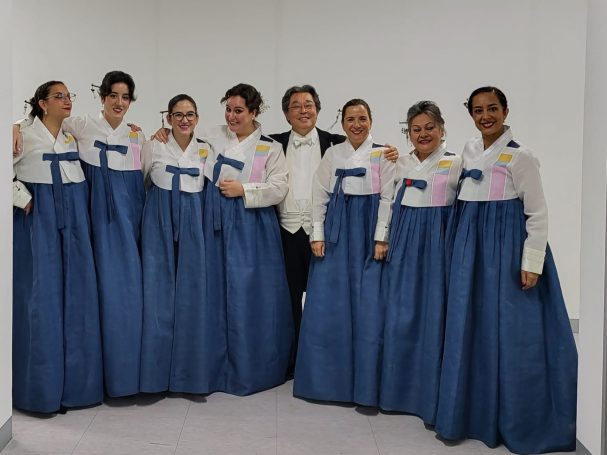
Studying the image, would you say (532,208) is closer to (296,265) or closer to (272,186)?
(272,186)

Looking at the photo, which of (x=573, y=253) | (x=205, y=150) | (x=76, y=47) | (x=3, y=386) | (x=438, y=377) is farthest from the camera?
(x=573, y=253)

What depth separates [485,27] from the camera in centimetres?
581

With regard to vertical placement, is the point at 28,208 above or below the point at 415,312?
above

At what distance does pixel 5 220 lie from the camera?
3.27m

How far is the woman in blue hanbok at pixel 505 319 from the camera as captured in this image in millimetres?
3219

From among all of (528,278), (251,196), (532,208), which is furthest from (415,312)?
(251,196)

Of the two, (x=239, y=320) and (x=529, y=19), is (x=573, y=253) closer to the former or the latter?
(x=529, y=19)

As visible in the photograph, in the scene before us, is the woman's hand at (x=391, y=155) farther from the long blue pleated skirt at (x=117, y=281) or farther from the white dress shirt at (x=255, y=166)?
the long blue pleated skirt at (x=117, y=281)

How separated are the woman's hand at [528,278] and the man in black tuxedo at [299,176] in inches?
49.9

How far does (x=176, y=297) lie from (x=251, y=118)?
1.04 metres


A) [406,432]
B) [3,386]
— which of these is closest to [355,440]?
[406,432]

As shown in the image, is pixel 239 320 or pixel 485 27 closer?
pixel 239 320

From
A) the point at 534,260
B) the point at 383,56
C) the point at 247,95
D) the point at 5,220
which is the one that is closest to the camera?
the point at 534,260

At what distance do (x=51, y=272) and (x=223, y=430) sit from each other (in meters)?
1.11
